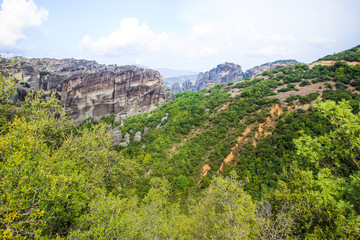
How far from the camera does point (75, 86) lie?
73.4 metres

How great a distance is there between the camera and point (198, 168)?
36750 mm

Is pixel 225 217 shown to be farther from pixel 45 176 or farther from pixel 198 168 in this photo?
pixel 198 168

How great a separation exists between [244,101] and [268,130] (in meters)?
14.1

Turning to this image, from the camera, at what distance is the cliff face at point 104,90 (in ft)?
240

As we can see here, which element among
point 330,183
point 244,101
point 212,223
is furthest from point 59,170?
point 244,101

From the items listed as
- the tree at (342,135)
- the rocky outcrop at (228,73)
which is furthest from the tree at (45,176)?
the rocky outcrop at (228,73)

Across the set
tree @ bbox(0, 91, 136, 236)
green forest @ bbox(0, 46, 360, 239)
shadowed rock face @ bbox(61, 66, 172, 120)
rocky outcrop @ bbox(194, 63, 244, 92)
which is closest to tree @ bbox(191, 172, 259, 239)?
green forest @ bbox(0, 46, 360, 239)

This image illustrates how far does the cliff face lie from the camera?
73188 mm

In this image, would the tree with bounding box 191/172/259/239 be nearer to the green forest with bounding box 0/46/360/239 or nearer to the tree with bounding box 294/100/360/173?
the green forest with bounding box 0/46/360/239

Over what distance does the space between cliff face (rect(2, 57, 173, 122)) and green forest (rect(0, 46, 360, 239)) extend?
8110mm

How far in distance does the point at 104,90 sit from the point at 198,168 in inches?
2370

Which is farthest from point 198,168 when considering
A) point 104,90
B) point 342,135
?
point 104,90

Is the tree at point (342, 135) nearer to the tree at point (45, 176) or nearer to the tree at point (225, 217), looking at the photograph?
the tree at point (225, 217)

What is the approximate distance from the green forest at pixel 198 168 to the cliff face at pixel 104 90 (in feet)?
26.6
